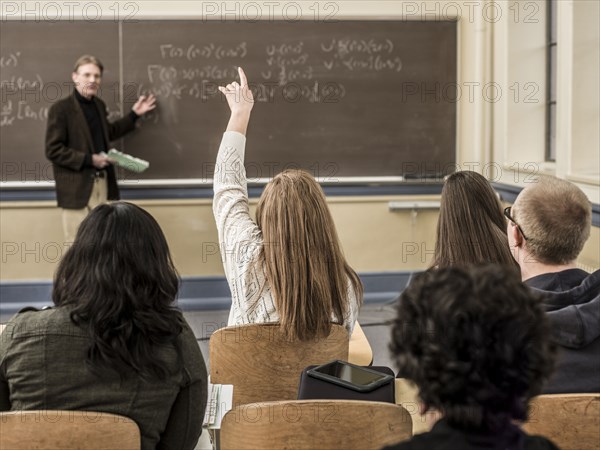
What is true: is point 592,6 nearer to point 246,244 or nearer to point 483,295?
point 246,244

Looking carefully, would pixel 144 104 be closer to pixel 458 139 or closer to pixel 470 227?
pixel 458 139

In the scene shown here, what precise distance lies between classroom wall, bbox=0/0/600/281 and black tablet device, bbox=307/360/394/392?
360cm

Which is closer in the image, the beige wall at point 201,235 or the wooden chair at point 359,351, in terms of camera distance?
the wooden chair at point 359,351

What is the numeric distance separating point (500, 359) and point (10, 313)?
493 centimetres

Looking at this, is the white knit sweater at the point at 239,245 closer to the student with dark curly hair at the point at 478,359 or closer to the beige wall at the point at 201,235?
the student with dark curly hair at the point at 478,359

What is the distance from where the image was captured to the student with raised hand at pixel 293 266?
94.4 inches


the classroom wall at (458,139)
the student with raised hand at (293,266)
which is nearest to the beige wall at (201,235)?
the classroom wall at (458,139)

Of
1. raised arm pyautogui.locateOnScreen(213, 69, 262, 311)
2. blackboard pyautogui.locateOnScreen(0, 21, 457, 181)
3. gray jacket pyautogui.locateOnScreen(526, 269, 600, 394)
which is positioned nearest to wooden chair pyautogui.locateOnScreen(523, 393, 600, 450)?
gray jacket pyautogui.locateOnScreen(526, 269, 600, 394)

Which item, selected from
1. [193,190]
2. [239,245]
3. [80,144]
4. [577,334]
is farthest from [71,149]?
[577,334]

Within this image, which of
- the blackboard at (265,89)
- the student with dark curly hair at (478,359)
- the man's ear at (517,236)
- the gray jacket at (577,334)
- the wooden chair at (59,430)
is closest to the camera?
the student with dark curly hair at (478,359)

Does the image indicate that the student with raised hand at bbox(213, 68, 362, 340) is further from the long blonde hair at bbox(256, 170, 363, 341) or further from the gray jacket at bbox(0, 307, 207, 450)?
the gray jacket at bbox(0, 307, 207, 450)

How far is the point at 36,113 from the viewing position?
17.8 feet

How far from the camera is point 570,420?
1.58 metres

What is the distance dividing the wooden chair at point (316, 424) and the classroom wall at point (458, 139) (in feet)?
13.2
